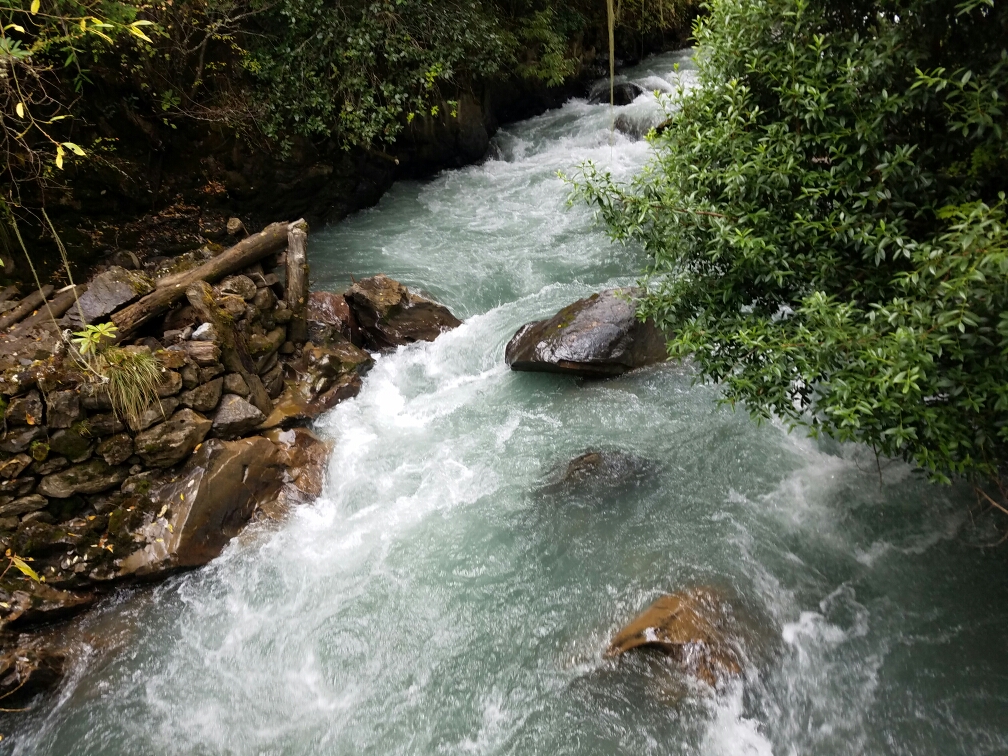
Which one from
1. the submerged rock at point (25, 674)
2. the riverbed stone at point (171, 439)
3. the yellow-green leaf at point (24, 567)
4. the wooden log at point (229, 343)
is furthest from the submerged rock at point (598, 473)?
the yellow-green leaf at point (24, 567)

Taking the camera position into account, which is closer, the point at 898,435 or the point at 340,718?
the point at 898,435

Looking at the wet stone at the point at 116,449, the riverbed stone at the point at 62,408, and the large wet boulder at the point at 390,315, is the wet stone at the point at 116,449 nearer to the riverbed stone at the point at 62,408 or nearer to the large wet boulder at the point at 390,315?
the riverbed stone at the point at 62,408

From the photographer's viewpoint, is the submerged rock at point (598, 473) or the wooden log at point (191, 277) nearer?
the submerged rock at point (598, 473)

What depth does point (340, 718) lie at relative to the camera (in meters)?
4.87

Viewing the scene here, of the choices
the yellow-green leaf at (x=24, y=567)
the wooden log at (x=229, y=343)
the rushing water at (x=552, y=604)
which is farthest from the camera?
the wooden log at (x=229, y=343)

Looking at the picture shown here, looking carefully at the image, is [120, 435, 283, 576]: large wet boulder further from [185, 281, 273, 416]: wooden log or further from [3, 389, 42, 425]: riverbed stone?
[3, 389, 42, 425]: riverbed stone

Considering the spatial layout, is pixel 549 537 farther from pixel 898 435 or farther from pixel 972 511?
pixel 972 511

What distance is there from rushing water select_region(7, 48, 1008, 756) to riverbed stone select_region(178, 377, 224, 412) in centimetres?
134

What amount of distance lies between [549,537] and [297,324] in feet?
14.6

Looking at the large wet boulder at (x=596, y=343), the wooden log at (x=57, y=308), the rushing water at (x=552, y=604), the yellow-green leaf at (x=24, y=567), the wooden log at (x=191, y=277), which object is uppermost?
the wooden log at (x=57, y=308)

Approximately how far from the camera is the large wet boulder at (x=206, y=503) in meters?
5.91

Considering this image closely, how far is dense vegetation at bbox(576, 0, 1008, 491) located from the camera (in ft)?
11.1

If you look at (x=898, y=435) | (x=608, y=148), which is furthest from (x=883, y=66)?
(x=608, y=148)

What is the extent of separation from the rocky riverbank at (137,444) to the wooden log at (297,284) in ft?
0.79
